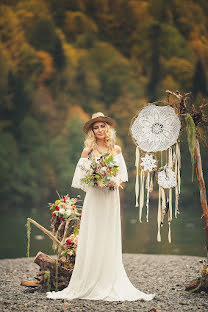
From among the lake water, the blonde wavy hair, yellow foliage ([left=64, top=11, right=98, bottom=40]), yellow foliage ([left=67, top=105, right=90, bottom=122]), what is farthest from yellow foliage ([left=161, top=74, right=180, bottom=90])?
the blonde wavy hair

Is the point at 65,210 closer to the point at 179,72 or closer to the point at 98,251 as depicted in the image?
the point at 98,251

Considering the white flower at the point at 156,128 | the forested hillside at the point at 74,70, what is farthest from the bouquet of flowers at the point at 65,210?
the forested hillside at the point at 74,70

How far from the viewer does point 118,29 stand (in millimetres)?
22156

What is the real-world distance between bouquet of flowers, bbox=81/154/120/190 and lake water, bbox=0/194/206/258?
4.69 meters

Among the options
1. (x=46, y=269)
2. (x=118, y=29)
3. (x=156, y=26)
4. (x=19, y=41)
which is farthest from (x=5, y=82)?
(x=46, y=269)

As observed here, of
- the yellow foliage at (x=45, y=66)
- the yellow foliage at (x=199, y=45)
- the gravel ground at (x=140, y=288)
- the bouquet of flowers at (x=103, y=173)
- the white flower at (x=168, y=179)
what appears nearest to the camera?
the gravel ground at (x=140, y=288)

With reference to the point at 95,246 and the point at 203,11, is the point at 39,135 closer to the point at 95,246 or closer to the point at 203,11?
the point at 203,11

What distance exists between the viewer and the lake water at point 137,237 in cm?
884

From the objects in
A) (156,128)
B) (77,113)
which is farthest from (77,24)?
(156,128)

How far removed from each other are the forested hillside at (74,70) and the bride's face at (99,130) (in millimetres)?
13918

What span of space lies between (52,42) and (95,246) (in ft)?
60.3

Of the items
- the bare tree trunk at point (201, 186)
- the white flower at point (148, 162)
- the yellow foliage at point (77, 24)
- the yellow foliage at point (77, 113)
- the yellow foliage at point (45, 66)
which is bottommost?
the bare tree trunk at point (201, 186)

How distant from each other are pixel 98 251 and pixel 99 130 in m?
1.18

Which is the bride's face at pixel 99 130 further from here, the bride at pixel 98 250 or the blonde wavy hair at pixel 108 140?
the bride at pixel 98 250
